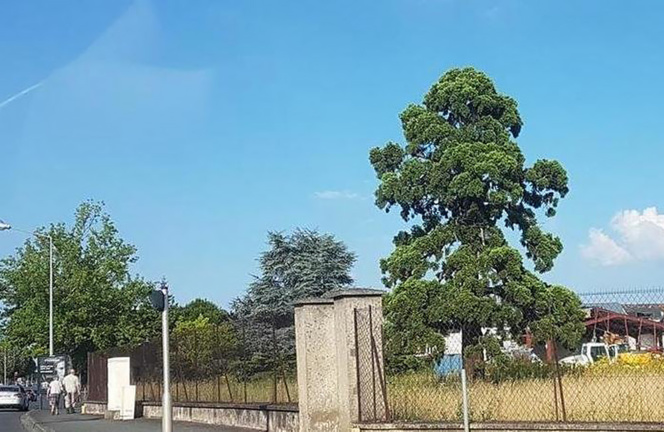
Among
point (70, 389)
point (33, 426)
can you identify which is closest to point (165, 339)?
point (33, 426)

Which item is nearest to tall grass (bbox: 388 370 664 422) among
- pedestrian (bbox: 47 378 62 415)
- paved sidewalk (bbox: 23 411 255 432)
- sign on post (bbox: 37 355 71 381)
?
paved sidewalk (bbox: 23 411 255 432)

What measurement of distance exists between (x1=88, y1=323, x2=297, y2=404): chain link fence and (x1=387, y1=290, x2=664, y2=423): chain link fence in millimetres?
3416

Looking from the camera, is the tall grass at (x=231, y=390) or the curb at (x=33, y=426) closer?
the tall grass at (x=231, y=390)

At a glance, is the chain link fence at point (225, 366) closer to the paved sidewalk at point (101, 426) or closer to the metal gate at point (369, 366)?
the paved sidewalk at point (101, 426)

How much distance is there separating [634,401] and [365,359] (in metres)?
4.28

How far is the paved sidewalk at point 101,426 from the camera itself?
2189 cm

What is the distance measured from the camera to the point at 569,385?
1382 cm

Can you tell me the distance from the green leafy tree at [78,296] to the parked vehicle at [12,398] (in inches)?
317

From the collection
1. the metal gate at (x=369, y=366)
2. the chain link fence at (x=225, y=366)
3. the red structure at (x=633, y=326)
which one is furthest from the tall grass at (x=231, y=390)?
the red structure at (x=633, y=326)

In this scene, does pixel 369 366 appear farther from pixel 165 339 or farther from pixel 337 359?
pixel 165 339

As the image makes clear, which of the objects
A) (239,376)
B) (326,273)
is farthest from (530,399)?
(326,273)

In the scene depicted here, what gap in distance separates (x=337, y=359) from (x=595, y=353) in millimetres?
5404

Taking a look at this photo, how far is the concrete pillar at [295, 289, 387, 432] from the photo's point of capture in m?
15.4

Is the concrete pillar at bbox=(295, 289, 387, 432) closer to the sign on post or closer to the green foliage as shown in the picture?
the green foliage
